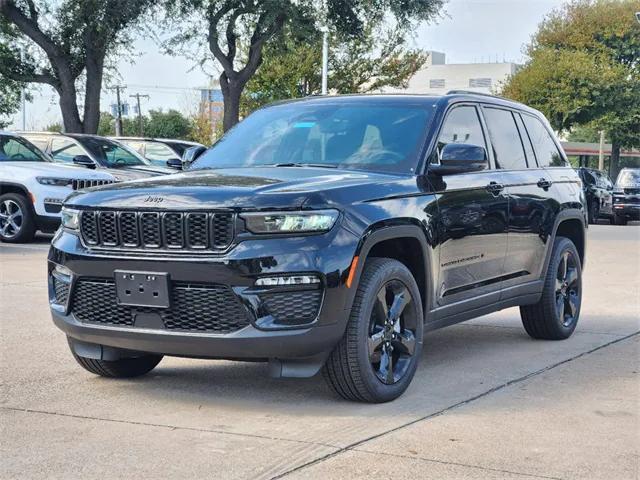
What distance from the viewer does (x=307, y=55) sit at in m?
44.2

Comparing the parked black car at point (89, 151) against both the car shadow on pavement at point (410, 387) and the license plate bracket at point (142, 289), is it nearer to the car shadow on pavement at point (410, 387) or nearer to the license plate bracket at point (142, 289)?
the car shadow on pavement at point (410, 387)

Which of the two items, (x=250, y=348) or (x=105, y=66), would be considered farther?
(x=105, y=66)

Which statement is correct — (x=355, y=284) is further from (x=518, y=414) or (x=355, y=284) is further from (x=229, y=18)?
(x=229, y=18)

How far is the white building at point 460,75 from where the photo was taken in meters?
111

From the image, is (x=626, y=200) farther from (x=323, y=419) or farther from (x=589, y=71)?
(x=323, y=419)

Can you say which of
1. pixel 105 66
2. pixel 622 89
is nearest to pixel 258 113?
pixel 105 66

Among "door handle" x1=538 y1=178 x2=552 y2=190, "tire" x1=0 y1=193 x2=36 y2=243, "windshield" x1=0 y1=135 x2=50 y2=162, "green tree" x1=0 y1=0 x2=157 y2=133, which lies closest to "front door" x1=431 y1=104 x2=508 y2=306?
"door handle" x1=538 y1=178 x2=552 y2=190

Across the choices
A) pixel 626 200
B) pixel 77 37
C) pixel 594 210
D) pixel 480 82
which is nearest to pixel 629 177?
pixel 626 200

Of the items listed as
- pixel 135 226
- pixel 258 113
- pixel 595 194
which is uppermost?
pixel 258 113

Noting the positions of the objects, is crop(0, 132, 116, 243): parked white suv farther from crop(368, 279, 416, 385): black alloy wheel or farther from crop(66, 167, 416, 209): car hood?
crop(368, 279, 416, 385): black alloy wheel

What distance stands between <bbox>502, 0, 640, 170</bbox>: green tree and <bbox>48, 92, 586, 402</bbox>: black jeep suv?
44.2 m

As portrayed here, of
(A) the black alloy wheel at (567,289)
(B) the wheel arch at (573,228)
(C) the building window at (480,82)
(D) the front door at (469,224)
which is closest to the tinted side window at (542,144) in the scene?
(B) the wheel arch at (573,228)

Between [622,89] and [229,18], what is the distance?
27341mm

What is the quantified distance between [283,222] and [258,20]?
77.6ft
